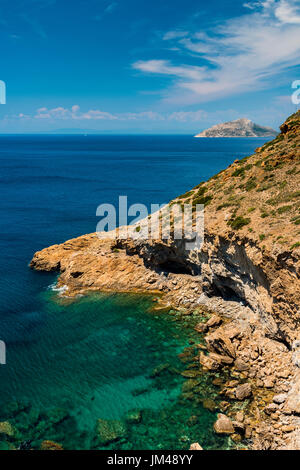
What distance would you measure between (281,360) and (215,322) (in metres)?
9.72

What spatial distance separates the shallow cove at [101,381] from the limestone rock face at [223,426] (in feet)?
1.78

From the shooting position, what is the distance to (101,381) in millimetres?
29703

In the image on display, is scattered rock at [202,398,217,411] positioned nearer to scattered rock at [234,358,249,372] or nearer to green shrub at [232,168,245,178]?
scattered rock at [234,358,249,372]

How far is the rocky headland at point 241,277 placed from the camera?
82.8 ft

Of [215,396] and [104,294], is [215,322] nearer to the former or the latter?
[215,396]

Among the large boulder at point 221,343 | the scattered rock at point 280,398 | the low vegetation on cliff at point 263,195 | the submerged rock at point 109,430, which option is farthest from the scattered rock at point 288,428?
the low vegetation on cliff at point 263,195

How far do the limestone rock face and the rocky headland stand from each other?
0.25 ft

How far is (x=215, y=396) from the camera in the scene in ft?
87.4

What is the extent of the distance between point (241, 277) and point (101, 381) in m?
19.2

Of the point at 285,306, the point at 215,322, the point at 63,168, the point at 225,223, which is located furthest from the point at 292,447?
the point at 63,168

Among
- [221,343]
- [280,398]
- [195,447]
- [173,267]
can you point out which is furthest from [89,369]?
[173,267]

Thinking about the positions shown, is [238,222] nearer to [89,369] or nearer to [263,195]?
[263,195]

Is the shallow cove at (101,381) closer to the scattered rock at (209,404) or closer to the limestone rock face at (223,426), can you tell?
the scattered rock at (209,404)

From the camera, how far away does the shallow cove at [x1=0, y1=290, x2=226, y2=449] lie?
2395 cm
